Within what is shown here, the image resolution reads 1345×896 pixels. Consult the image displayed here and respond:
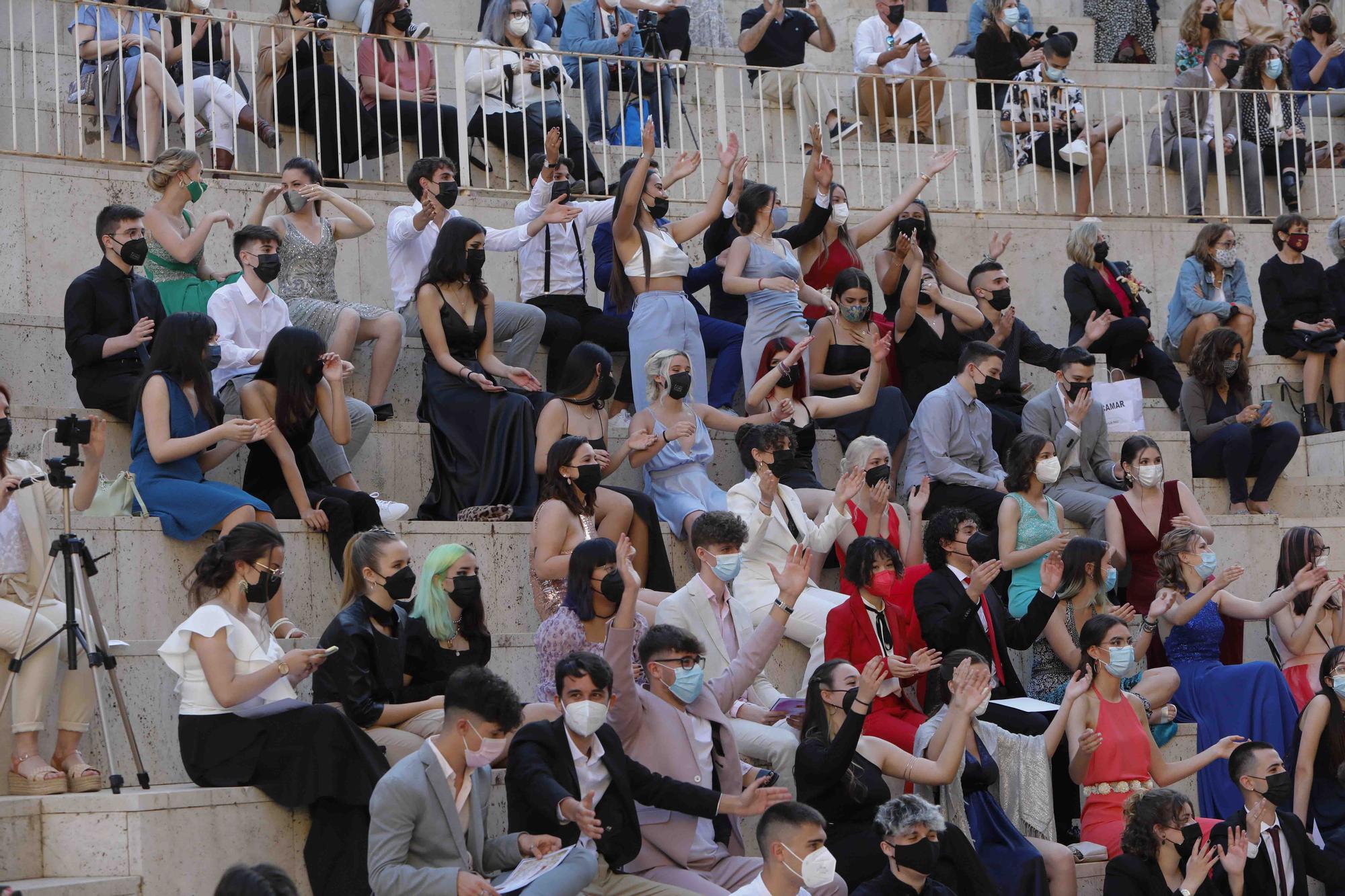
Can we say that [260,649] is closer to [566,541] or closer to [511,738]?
[511,738]

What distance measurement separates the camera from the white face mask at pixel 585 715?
24.3 ft

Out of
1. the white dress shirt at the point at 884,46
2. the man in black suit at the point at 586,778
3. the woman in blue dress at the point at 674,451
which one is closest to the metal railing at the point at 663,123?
the white dress shirt at the point at 884,46

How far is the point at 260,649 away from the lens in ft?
25.0

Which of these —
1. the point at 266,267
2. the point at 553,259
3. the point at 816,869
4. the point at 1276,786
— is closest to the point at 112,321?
the point at 266,267

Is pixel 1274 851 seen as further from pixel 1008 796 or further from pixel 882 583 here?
pixel 882 583

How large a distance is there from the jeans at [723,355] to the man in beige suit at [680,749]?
341 centimetres

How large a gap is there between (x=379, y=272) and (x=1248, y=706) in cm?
549

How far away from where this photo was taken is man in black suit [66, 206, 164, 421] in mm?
9602

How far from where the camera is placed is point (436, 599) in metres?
8.13

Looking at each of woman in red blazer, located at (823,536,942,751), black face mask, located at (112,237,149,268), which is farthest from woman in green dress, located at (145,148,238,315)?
woman in red blazer, located at (823,536,942,751)

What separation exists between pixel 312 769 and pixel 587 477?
88.9 inches

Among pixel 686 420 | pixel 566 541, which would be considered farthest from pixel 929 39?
pixel 566 541

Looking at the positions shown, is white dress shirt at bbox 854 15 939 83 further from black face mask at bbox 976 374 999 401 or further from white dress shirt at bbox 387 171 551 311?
white dress shirt at bbox 387 171 551 311

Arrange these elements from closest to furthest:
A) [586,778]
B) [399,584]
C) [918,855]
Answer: [586,778] → [918,855] → [399,584]
